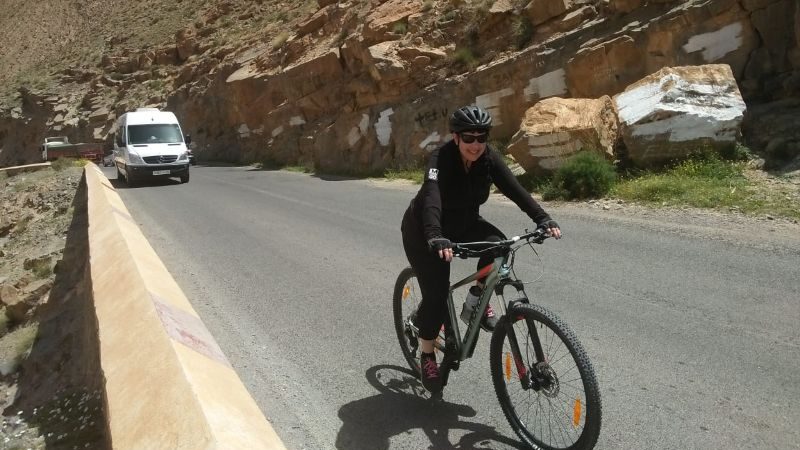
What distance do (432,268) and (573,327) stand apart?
210 cm

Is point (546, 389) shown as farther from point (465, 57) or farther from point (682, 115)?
point (465, 57)

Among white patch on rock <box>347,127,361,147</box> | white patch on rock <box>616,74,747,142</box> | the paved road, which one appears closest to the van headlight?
white patch on rock <box>347,127,361,147</box>

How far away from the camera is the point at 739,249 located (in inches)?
289

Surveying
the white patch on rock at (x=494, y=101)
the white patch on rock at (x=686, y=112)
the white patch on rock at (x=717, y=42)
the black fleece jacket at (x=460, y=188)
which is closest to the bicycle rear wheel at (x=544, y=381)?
the black fleece jacket at (x=460, y=188)

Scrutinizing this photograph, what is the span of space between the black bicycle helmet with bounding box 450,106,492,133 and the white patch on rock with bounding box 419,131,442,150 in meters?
15.9

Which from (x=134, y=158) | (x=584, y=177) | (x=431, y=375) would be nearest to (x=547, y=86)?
(x=584, y=177)

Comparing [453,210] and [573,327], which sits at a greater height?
[453,210]

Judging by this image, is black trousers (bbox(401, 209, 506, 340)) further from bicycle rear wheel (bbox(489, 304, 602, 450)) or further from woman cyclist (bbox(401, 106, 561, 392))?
bicycle rear wheel (bbox(489, 304, 602, 450))

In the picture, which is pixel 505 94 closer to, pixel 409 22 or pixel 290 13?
pixel 409 22

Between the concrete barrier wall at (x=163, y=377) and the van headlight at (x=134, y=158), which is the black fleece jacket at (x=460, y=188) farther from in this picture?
the van headlight at (x=134, y=158)

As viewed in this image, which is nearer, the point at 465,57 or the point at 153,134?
the point at 465,57

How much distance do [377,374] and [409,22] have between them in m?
20.9

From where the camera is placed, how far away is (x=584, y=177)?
38.2 feet

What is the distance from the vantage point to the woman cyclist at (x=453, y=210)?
3684 millimetres
